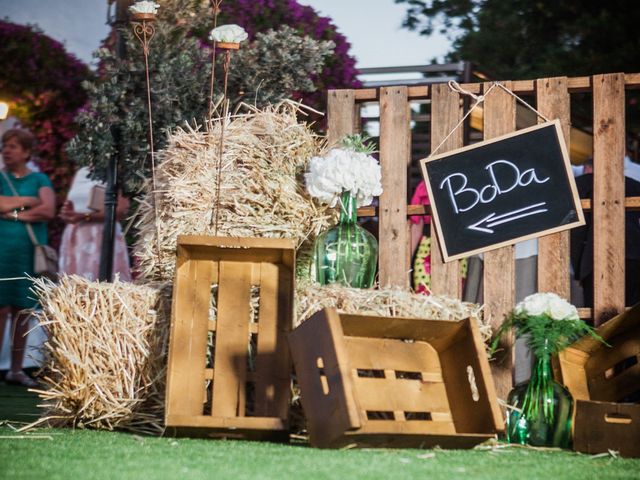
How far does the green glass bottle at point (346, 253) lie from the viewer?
3623 millimetres

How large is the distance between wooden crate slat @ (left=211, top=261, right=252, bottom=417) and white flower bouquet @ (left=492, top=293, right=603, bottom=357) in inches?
38.8

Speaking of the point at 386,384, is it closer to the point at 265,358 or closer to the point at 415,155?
the point at 265,358

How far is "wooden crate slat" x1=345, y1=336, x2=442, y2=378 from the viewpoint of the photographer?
3109mm

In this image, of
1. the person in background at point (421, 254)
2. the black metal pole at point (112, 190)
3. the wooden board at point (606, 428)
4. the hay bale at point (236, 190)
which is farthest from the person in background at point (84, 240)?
the wooden board at point (606, 428)

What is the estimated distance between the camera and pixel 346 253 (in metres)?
3.62

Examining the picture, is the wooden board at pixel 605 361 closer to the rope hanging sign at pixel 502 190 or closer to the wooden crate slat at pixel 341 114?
the rope hanging sign at pixel 502 190

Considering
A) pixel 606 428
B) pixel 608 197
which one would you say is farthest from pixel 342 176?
pixel 606 428

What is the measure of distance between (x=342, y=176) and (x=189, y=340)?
874 mm

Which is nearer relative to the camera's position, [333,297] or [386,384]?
[386,384]

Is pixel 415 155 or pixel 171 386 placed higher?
pixel 415 155

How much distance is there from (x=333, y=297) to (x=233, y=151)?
2.66ft

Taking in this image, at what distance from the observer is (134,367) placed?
3.32 meters

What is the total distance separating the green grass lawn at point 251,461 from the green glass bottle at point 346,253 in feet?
2.77

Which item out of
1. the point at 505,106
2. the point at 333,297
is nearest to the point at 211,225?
the point at 333,297
